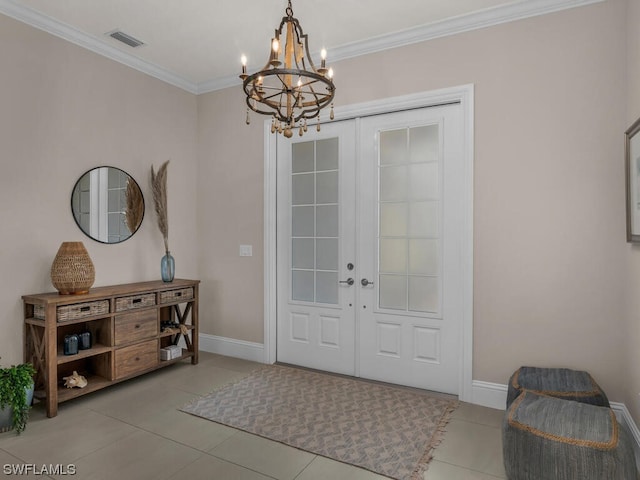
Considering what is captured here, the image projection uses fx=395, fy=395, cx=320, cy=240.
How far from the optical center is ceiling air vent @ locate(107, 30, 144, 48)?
3326 mm

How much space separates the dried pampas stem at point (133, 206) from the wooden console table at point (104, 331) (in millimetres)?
591

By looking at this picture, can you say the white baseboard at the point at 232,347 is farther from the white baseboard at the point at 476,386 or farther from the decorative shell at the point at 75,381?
the decorative shell at the point at 75,381

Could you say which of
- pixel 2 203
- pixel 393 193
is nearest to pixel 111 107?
pixel 2 203

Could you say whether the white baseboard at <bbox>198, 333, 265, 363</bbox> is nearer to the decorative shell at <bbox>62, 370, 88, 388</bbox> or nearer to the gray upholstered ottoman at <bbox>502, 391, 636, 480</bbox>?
the decorative shell at <bbox>62, 370, 88, 388</bbox>

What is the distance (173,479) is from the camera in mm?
2139

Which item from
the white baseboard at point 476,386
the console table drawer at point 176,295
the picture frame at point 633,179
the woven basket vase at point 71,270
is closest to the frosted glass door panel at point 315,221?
the white baseboard at point 476,386

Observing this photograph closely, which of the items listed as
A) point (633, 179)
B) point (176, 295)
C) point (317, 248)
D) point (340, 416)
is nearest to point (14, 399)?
point (176, 295)

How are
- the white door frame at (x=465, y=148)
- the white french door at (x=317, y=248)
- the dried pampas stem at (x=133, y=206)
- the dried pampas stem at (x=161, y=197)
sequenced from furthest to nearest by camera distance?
the dried pampas stem at (x=161, y=197), the dried pampas stem at (x=133, y=206), the white french door at (x=317, y=248), the white door frame at (x=465, y=148)

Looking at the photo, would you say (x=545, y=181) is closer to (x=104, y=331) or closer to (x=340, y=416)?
(x=340, y=416)

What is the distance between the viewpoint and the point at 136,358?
3.45 m

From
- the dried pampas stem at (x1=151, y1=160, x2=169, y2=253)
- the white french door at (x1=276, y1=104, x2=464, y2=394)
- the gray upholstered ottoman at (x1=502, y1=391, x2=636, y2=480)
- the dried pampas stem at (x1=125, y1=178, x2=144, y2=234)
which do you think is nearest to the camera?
the gray upholstered ottoman at (x1=502, y1=391, x2=636, y2=480)

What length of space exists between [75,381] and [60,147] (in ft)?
6.21

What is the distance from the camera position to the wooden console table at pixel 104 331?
2854mm

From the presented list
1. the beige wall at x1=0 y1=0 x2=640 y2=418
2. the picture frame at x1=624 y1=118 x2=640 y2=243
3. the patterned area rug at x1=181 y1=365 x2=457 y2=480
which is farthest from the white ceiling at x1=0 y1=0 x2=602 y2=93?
the patterned area rug at x1=181 y1=365 x2=457 y2=480
